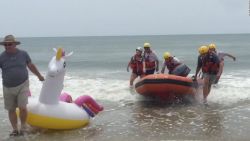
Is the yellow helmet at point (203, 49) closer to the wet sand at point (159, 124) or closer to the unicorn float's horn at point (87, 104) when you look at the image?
the wet sand at point (159, 124)

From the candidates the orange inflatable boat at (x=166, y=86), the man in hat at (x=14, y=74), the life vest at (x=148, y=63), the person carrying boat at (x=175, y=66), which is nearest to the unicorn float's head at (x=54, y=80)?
the man in hat at (x=14, y=74)

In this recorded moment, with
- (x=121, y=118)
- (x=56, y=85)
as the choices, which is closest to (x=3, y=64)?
(x=56, y=85)

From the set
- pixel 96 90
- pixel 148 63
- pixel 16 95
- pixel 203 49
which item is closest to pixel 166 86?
pixel 203 49

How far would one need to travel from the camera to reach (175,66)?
29.1 feet

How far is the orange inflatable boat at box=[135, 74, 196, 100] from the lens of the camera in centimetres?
806

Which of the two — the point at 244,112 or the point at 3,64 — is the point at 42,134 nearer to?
the point at 3,64

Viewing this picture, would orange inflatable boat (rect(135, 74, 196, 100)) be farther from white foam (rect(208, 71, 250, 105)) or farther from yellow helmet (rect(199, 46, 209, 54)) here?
white foam (rect(208, 71, 250, 105))

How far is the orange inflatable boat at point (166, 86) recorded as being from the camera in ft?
26.5

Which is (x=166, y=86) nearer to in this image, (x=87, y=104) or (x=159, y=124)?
(x=159, y=124)

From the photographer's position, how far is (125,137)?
5734 millimetres

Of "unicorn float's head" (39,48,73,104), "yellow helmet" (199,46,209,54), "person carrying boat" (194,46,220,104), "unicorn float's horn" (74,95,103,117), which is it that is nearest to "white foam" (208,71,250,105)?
"person carrying boat" (194,46,220,104)

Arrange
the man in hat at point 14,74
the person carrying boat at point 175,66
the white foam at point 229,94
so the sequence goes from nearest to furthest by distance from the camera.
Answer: the man in hat at point 14,74 → the person carrying boat at point 175,66 → the white foam at point 229,94

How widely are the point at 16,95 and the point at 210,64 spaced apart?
412 centimetres

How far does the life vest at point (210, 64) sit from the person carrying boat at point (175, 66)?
1.97 ft
